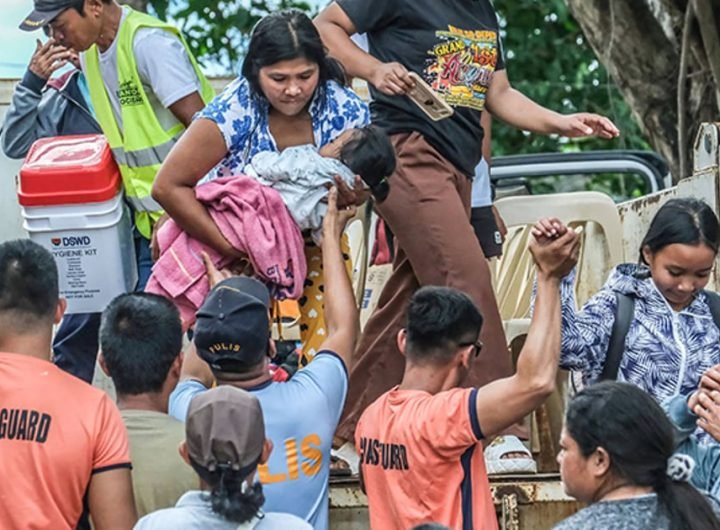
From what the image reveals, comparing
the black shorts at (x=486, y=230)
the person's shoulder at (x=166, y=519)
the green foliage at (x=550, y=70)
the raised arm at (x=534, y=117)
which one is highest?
the raised arm at (x=534, y=117)

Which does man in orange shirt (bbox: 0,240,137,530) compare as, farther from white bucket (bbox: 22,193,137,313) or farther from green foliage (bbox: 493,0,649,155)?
green foliage (bbox: 493,0,649,155)

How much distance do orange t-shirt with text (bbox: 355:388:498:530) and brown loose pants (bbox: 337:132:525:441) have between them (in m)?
1.04

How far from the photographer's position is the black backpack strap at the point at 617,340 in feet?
16.2

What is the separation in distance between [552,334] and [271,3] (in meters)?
9.77

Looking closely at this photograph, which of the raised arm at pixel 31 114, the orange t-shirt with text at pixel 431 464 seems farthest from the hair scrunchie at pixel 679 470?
the raised arm at pixel 31 114

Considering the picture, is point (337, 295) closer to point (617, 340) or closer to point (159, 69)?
point (617, 340)

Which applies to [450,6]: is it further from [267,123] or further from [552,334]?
[552,334]

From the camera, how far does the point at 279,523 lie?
377cm

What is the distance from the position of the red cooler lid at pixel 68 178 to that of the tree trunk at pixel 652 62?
15.5ft

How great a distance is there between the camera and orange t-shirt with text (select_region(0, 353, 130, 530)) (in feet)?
13.3

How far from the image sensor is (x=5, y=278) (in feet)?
14.2

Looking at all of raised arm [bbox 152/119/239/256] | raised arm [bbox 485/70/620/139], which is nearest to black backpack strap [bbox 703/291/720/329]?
raised arm [bbox 485/70/620/139]

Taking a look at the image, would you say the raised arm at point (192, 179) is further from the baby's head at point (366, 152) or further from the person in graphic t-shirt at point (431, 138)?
the person in graphic t-shirt at point (431, 138)

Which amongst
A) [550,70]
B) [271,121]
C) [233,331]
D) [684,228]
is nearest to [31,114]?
[271,121]
